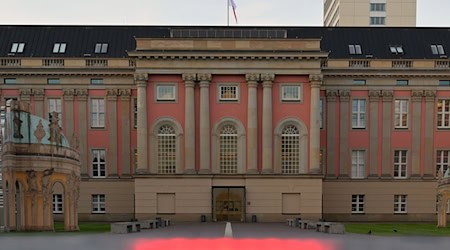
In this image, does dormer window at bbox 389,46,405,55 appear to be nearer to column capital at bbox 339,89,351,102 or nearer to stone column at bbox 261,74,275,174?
column capital at bbox 339,89,351,102

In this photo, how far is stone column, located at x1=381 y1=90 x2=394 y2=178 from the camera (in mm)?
62344

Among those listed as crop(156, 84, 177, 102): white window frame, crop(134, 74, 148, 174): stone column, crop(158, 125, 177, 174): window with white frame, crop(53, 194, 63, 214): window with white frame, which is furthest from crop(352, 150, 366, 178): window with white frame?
crop(53, 194, 63, 214): window with white frame

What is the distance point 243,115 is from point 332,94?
40.6 feet

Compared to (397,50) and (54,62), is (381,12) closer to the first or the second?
(397,50)

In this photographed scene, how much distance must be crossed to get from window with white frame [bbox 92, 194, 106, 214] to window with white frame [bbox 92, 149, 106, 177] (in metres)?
2.43

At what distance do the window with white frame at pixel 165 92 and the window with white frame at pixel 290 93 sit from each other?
454 inches

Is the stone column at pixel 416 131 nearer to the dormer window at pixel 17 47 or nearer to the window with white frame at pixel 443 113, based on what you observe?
the window with white frame at pixel 443 113

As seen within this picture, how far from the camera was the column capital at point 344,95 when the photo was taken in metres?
62.1

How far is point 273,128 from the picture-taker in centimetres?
5628

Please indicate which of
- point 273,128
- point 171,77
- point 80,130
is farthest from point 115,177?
point 273,128

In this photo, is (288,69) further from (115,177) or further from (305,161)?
(115,177)

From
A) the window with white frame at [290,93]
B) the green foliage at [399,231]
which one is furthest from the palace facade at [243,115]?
the green foliage at [399,231]

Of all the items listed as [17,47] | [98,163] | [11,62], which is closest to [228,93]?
[98,163]

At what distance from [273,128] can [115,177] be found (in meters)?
19.5
